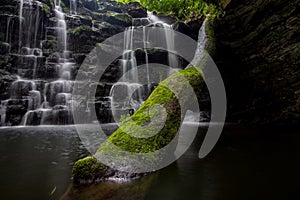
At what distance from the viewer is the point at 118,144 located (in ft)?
11.6

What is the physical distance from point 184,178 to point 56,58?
17.6m

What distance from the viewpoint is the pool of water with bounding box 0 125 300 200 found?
3096mm

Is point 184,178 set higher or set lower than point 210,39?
lower

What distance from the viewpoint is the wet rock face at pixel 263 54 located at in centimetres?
882

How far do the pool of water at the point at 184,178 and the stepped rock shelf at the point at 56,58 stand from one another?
9617 mm

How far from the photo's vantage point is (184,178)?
151 inches

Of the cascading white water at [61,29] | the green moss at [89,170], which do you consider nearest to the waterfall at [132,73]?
the cascading white water at [61,29]

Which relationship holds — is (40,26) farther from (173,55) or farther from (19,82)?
(173,55)

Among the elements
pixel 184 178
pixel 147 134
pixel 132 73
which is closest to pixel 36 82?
pixel 132 73

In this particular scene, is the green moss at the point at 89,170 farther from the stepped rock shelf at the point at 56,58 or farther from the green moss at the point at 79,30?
the green moss at the point at 79,30

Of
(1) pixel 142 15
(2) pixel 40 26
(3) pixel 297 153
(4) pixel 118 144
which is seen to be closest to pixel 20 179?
(4) pixel 118 144

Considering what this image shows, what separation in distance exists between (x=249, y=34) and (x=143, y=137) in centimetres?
855

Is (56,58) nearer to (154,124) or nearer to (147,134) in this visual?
(154,124)

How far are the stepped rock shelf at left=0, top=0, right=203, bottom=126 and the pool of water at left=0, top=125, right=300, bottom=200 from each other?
9617 mm
